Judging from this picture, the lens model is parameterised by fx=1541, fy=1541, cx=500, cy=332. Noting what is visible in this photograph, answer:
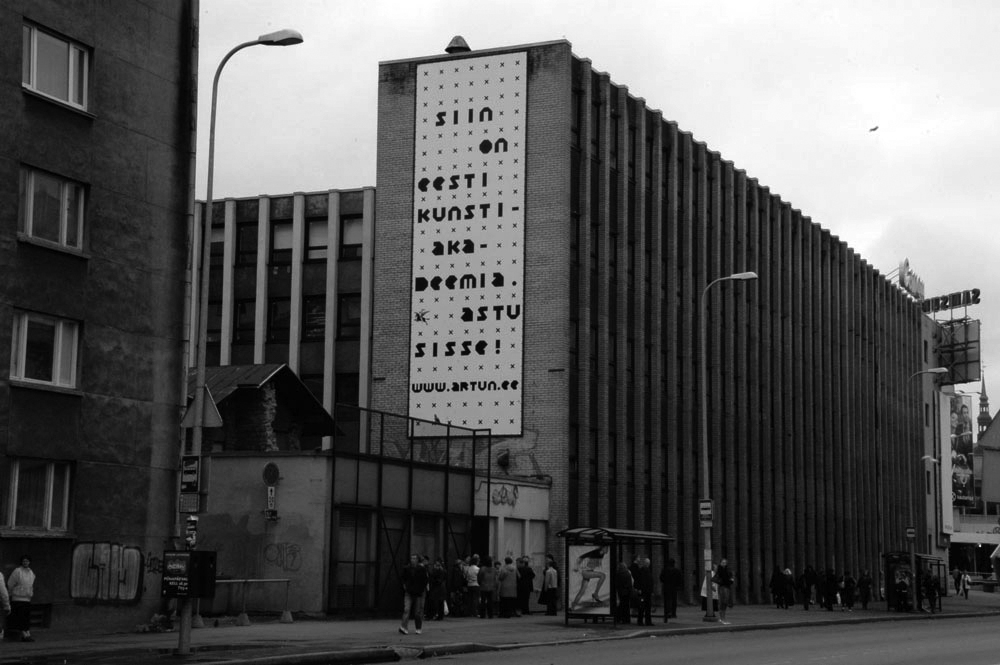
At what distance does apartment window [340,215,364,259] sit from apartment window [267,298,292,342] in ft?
9.65

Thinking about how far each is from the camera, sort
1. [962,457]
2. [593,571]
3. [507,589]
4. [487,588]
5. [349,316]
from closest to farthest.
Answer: [593,571] < [487,588] < [507,589] < [349,316] < [962,457]

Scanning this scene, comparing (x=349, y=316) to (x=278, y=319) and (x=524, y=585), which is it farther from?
(x=524, y=585)

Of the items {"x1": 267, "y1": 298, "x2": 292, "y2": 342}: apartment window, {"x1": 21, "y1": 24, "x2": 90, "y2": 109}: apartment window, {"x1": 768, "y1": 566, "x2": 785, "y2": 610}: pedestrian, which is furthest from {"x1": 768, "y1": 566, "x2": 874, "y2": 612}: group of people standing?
{"x1": 21, "y1": 24, "x2": 90, "y2": 109}: apartment window

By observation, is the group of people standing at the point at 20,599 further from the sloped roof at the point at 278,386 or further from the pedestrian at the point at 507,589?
the sloped roof at the point at 278,386

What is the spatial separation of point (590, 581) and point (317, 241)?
26.9m

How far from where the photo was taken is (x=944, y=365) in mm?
99938

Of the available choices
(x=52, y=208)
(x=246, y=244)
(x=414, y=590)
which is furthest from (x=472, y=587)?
(x=246, y=244)

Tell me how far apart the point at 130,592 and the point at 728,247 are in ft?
129

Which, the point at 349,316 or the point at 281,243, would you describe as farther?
the point at 281,243

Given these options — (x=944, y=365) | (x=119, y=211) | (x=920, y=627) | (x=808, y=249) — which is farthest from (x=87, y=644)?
(x=944, y=365)

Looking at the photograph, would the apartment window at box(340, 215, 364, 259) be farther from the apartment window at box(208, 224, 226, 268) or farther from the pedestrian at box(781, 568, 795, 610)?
the pedestrian at box(781, 568, 795, 610)

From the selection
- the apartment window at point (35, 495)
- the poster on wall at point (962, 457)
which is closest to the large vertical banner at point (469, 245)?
the apartment window at point (35, 495)

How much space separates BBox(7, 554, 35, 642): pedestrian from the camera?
26.2 metres

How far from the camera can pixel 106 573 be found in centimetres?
2900
